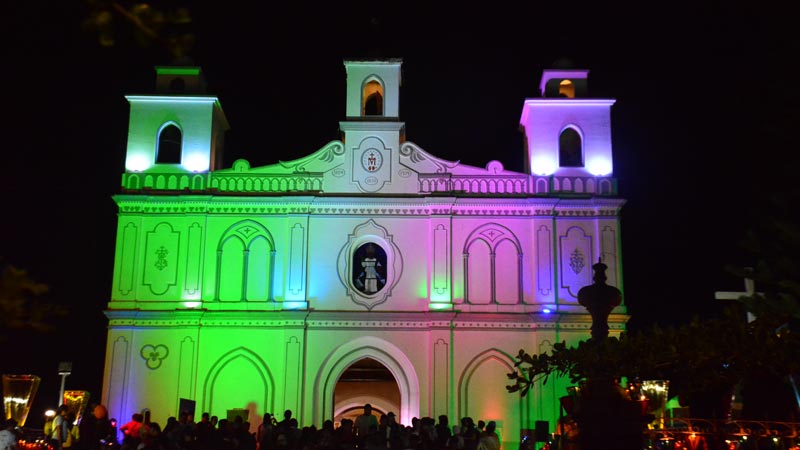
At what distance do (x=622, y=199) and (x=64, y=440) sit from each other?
17.0m

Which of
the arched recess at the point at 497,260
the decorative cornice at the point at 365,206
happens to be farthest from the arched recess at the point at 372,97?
the arched recess at the point at 497,260

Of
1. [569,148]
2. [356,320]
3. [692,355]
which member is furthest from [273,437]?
[569,148]

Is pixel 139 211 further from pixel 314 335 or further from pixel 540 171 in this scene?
pixel 540 171

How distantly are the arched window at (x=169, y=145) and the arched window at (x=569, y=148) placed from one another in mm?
11575

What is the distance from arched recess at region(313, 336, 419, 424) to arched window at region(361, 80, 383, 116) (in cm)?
711

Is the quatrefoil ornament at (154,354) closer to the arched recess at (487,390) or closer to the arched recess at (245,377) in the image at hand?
the arched recess at (245,377)

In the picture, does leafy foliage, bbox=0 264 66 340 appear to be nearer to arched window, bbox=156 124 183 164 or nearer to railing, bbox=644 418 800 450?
railing, bbox=644 418 800 450

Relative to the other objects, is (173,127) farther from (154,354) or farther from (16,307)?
(16,307)

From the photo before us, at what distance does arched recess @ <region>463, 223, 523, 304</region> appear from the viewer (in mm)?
28953

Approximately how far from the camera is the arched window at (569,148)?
3041 centimetres

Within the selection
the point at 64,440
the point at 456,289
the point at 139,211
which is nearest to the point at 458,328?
the point at 456,289

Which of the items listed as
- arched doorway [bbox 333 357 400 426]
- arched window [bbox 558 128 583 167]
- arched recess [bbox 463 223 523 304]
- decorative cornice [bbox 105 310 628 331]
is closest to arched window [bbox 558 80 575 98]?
arched window [bbox 558 128 583 167]

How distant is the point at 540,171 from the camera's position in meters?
30.0

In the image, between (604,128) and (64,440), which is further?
(604,128)
